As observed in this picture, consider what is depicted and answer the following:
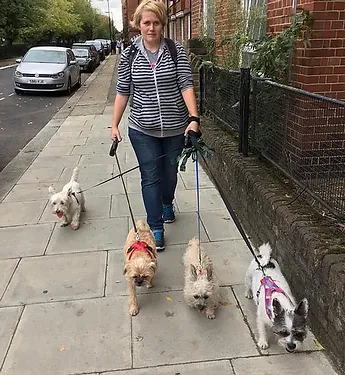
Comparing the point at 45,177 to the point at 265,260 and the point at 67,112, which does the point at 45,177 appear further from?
the point at 67,112

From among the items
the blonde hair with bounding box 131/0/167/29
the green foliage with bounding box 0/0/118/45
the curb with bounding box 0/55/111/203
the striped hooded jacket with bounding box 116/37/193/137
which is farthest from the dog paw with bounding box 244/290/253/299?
the green foliage with bounding box 0/0/118/45

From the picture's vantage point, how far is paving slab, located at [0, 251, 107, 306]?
3.77 metres

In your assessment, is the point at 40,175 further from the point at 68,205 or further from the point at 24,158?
the point at 68,205

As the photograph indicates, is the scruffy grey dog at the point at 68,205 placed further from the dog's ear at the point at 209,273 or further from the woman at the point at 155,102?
the dog's ear at the point at 209,273

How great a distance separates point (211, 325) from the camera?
11.0 ft

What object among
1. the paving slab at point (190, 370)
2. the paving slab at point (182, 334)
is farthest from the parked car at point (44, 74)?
the paving slab at point (190, 370)

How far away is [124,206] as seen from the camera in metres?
5.67

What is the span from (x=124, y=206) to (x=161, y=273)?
5.67ft

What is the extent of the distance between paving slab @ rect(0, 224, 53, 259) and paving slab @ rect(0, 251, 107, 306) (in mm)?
189

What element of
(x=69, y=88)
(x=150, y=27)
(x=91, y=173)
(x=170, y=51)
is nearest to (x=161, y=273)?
(x=170, y=51)

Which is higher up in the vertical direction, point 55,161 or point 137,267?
point 137,267

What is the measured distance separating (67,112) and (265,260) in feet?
36.7

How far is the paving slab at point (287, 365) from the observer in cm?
287

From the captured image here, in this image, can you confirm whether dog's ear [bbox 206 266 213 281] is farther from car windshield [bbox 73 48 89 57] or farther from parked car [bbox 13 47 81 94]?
car windshield [bbox 73 48 89 57]
